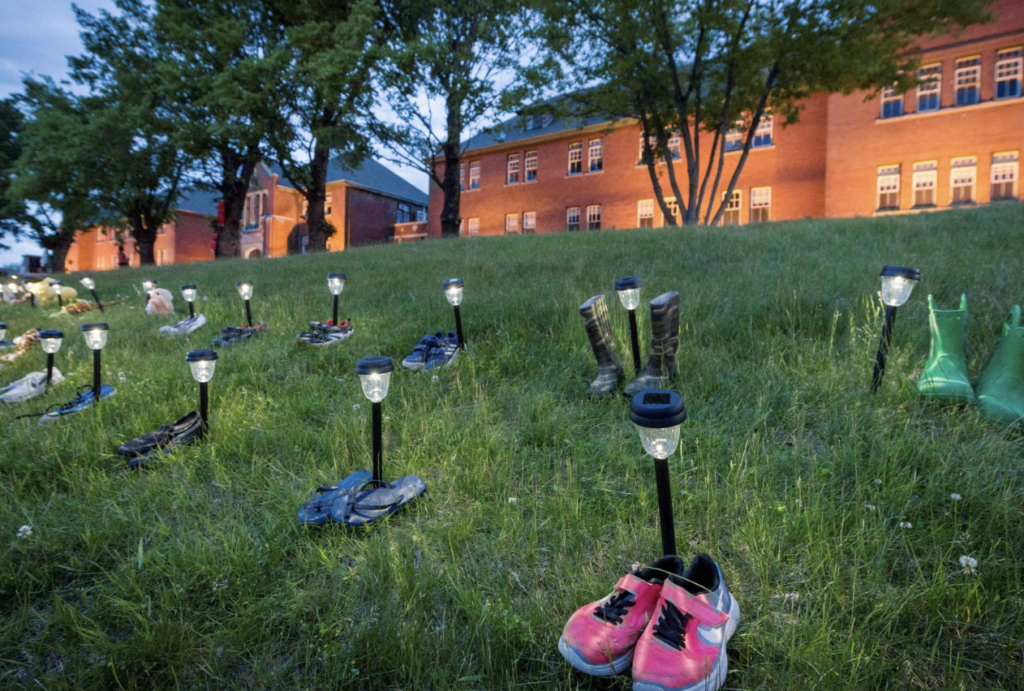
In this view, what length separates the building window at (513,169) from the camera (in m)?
30.5

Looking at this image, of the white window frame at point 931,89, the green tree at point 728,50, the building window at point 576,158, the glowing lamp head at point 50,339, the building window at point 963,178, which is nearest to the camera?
the glowing lamp head at point 50,339

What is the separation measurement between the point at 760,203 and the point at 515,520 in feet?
81.7

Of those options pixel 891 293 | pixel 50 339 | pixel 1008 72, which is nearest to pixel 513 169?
pixel 1008 72

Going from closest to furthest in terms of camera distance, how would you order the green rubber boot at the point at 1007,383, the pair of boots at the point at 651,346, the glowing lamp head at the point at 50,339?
the green rubber boot at the point at 1007,383 < the pair of boots at the point at 651,346 < the glowing lamp head at the point at 50,339

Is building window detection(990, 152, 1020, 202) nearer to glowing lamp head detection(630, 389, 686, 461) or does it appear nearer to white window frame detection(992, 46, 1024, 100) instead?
white window frame detection(992, 46, 1024, 100)

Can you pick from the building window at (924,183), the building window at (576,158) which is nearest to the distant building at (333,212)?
the building window at (576,158)

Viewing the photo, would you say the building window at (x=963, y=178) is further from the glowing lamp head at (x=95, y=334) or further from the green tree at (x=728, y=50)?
the glowing lamp head at (x=95, y=334)

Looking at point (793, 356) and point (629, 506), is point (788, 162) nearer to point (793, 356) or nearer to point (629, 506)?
point (793, 356)

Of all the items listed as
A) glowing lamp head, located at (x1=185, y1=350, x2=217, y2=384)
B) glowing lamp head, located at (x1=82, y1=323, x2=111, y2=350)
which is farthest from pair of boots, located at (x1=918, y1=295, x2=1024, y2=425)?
glowing lamp head, located at (x1=82, y1=323, x2=111, y2=350)

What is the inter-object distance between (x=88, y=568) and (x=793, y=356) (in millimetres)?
4253

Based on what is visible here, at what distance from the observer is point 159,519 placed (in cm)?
227

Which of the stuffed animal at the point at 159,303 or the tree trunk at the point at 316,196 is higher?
the tree trunk at the point at 316,196

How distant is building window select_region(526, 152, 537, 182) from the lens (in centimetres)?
2969

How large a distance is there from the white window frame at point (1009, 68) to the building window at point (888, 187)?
3.87 metres
